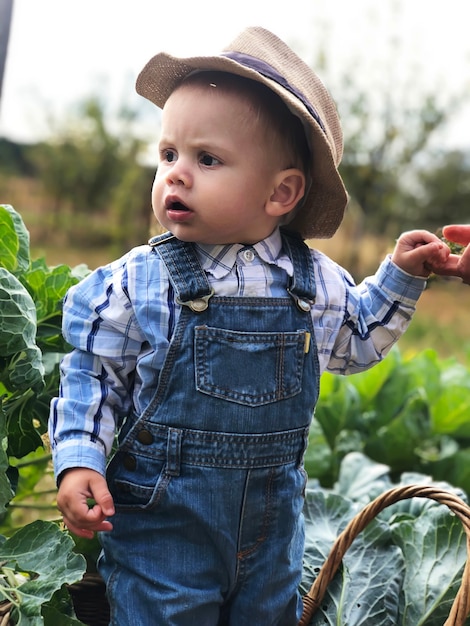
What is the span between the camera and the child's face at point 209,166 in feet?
4.12

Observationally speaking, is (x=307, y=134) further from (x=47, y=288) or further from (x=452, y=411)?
(x=452, y=411)

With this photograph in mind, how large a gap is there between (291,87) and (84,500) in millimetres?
758

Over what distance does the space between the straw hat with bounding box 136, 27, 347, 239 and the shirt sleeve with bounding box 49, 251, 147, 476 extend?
34 centimetres

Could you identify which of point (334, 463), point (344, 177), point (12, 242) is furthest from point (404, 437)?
point (344, 177)

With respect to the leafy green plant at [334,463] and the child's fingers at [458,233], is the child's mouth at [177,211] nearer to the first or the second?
the leafy green plant at [334,463]

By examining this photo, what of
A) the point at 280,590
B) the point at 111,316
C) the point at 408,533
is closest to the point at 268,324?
the point at 111,316

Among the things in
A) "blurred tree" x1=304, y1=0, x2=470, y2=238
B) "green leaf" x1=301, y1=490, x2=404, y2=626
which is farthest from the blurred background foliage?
"green leaf" x1=301, y1=490, x2=404, y2=626

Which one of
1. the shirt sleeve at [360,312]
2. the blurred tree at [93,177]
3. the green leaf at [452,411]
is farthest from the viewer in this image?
the blurred tree at [93,177]

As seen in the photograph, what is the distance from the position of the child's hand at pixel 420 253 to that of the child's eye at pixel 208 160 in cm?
39

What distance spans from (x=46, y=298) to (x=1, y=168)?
7.49 metres

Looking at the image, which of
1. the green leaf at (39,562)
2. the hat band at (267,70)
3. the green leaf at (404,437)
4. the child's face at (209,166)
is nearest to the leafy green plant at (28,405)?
the green leaf at (39,562)

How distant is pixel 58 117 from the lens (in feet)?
27.8

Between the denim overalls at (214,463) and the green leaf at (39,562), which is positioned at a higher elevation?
the denim overalls at (214,463)

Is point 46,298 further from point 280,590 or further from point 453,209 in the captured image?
point 453,209
